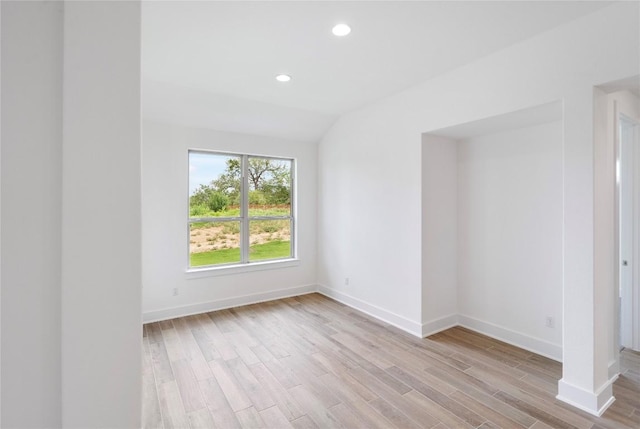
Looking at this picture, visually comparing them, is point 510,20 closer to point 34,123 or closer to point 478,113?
point 478,113

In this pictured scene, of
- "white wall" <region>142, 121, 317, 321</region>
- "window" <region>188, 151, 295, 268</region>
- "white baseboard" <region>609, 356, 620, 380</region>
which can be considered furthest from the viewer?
"window" <region>188, 151, 295, 268</region>

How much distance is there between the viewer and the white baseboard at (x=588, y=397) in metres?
2.09

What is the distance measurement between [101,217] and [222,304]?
3.71 meters

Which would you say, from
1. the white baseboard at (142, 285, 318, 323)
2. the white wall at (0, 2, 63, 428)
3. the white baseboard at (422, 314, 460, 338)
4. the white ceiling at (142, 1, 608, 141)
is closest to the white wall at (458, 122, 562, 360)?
the white baseboard at (422, 314, 460, 338)

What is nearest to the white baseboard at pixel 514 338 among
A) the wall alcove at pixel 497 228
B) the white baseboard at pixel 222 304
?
the wall alcove at pixel 497 228

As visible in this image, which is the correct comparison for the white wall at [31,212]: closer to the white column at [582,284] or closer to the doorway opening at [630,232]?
the white column at [582,284]

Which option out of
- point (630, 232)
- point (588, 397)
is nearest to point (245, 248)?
point (588, 397)

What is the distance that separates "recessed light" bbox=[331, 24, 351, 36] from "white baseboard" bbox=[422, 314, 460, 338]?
299 centimetres

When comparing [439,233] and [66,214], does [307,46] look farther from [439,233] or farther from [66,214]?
[439,233]

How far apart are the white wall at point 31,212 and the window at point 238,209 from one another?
348 cm

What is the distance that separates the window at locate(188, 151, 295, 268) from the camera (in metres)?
4.34

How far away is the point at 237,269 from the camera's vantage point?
4.45 m

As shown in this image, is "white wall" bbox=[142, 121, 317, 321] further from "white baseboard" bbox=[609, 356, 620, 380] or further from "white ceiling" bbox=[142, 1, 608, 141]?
"white baseboard" bbox=[609, 356, 620, 380]

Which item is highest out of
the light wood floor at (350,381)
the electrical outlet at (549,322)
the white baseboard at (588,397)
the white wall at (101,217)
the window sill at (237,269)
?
the white wall at (101,217)
